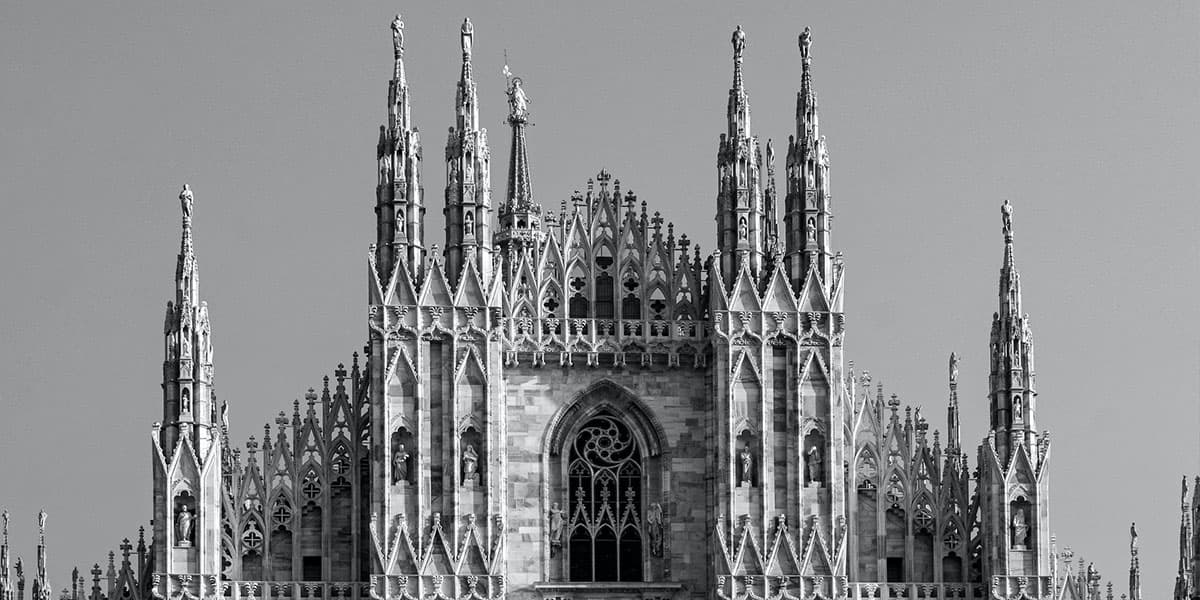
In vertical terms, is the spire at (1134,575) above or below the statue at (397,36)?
below

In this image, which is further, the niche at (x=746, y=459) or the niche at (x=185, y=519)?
the niche at (x=746, y=459)

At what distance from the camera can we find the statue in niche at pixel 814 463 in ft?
195

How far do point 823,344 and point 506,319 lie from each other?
634cm

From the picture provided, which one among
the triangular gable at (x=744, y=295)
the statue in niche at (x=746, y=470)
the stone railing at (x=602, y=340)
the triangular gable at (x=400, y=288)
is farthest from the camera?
the stone railing at (x=602, y=340)

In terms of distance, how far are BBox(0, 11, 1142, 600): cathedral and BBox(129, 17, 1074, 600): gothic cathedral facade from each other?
5 cm

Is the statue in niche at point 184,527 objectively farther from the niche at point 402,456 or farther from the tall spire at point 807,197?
the tall spire at point 807,197

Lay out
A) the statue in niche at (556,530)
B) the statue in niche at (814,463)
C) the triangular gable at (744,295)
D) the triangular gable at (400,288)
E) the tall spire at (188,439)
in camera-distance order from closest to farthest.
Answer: the tall spire at (188,439) < the triangular gable at (400,288) < the statue in niche at (814,463) < the statue in niche at (556,530) < the triangular gable at (744,295)

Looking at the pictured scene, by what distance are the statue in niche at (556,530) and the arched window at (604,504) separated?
20 cm

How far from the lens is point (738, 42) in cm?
6159

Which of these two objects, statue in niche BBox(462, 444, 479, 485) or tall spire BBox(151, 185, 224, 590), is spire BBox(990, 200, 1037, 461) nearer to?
statue in niche BBox(462, 444, 479, 485)

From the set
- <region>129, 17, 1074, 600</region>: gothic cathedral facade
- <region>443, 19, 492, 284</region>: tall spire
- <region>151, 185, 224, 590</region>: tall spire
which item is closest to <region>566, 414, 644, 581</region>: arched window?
<region>129, 17, 1074, 600</region>: gothic cathedral facade

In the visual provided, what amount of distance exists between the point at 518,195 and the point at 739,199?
14.3m

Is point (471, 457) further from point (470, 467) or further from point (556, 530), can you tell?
point (556, 530)

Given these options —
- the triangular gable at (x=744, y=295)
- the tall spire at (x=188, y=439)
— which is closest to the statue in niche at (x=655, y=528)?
the triangular gable at (x=744, y=295)
